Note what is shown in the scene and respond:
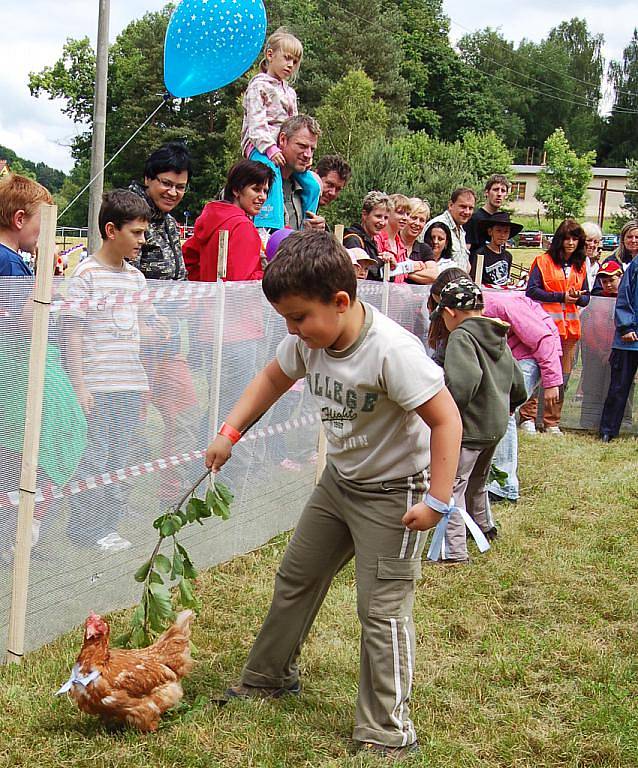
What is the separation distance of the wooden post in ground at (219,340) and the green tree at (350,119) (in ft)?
123

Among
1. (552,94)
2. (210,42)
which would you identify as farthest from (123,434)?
(552,94)

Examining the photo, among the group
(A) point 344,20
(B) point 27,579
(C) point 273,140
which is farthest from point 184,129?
(B) point 27,579

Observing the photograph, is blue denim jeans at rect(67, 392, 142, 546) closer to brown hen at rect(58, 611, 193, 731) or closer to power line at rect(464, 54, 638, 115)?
brown hen at rect(58, 611, 193, 731)

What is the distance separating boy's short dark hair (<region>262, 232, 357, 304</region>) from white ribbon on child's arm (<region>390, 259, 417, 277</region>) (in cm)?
415

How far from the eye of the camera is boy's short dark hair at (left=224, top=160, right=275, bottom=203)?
19.3 ft

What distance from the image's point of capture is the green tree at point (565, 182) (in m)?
74.0

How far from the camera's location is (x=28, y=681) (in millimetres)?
3670

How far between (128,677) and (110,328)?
158 cm

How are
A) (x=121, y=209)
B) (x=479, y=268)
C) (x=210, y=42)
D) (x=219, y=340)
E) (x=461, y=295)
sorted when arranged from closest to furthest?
(x=121, y=209) < (x=219, y=340) < (x=461, y=295) < (x=210, y=42) < (x=479, y=268)

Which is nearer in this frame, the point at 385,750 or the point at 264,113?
the point at 385,750

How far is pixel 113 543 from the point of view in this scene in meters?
4.36

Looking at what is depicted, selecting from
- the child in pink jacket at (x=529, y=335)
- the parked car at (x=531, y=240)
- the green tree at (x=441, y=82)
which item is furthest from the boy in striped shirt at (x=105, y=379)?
the green tree at (x=441, y=82)

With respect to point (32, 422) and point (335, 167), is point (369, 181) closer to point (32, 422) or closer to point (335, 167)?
point (335, 167)

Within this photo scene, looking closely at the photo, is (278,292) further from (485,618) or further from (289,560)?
(485,618)
